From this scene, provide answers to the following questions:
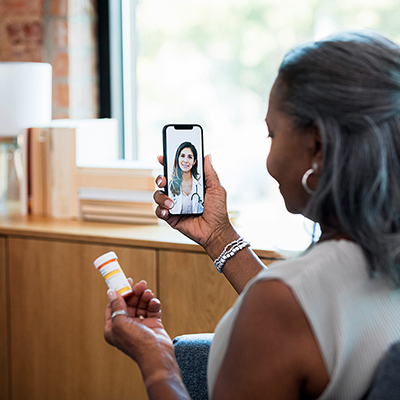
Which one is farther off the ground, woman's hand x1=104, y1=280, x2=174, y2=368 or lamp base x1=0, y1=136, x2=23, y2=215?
lamp base x1=0, y1=136, x2=23, y2=215

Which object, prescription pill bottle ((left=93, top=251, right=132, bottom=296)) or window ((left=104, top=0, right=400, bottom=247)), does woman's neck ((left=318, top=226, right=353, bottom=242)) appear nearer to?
prescription pill bottle ((left=93, top=251, right=132, bottom=296))

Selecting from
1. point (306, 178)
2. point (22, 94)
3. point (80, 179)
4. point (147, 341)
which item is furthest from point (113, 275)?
point (22, 94)

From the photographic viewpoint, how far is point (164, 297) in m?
1.48

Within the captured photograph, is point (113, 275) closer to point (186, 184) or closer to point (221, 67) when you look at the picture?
point (186, 184)

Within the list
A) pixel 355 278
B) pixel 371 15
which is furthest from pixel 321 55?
pixel 371 15

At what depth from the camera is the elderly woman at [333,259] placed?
2.18 ft

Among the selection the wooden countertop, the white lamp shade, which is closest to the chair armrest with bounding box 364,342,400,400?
the wooden countertop

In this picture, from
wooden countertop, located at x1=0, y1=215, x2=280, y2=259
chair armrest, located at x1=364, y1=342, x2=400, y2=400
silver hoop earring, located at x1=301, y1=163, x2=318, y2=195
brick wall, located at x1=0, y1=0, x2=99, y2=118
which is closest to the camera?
chair armrest, located at x1=364, y1=342, x2=400, y2=400

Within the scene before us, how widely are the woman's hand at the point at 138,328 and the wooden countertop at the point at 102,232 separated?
16.2 inches

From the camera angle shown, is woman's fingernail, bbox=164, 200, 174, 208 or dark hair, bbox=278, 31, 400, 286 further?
woman's fingernail, bbox=164, 200, 174, 208

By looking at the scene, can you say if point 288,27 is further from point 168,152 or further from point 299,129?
point 299,129

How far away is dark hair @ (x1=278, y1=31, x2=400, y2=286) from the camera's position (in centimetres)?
69

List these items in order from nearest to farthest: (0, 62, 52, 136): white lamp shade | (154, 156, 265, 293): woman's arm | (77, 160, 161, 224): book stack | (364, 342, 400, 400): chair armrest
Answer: (364, 342, 400, 400): chair armrest, (154, 156, 265, 293): woman's arm, (77, 160, 161, 224): book stack, (0, 62, 52, 136): white lamp shade

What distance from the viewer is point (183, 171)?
3.94 feet
